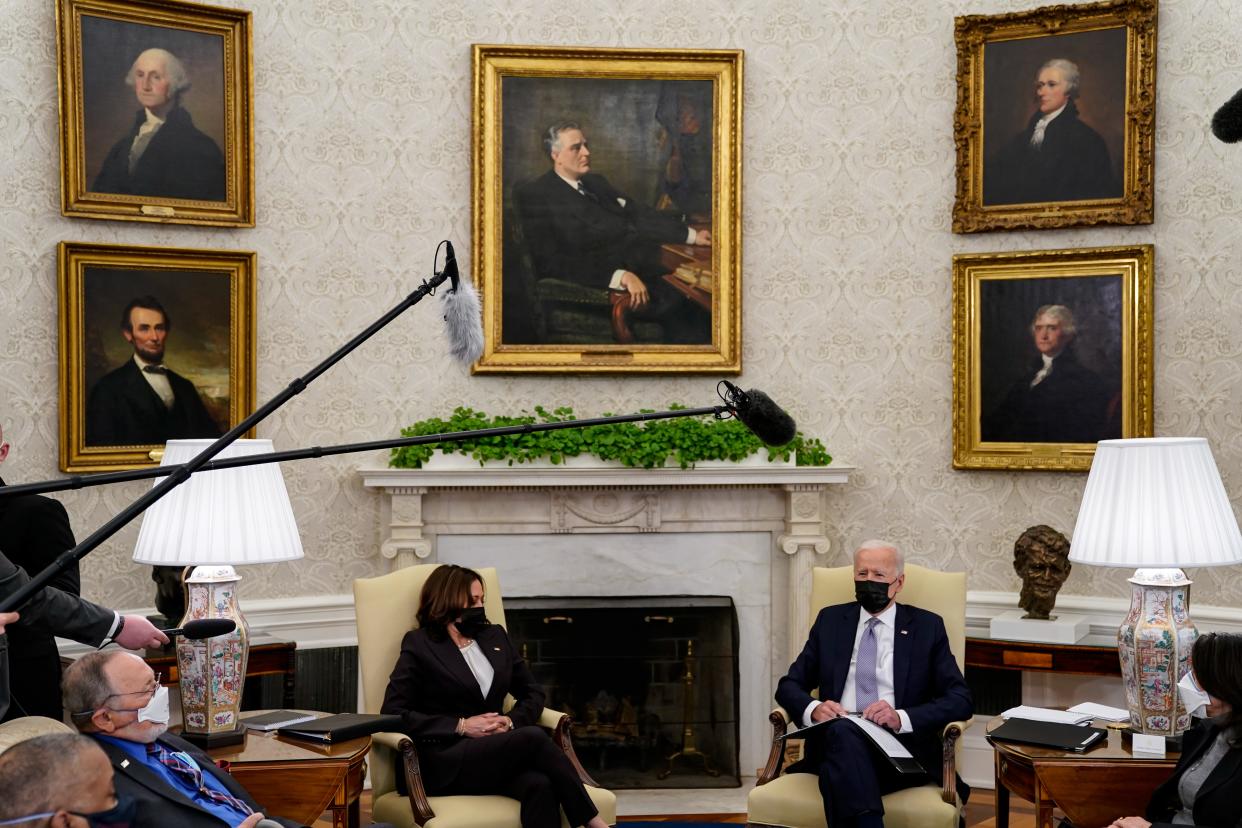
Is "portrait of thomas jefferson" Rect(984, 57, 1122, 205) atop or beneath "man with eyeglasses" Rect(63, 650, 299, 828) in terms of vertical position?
atop

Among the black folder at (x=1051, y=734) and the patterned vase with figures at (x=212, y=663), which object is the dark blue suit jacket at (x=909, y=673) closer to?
the black folder at (x=1051, y=734)

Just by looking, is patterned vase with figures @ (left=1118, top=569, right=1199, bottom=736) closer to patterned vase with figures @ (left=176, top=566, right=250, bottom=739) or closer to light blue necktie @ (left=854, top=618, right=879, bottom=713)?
light blue necktie @ (left=854, top=618, right=879, bottom=713)

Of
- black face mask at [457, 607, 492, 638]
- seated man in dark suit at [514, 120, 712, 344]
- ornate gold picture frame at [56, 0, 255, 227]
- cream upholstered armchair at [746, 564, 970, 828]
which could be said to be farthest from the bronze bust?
ornate gold picture frame at [56, 0, 255, 227]

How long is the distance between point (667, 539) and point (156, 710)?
3446mm

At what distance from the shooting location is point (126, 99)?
5.99 metres

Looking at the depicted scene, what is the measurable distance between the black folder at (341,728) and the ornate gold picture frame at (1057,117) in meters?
3.91

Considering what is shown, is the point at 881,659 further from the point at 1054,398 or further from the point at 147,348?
the point at 147,348

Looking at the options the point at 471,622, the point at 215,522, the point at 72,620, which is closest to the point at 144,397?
the point at 215,522

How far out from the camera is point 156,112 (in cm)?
606

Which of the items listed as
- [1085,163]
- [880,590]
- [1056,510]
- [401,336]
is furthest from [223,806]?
[1085,163]

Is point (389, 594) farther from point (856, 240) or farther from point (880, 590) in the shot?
point (856, 240)

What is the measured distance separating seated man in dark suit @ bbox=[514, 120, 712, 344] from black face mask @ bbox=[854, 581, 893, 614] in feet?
6.88

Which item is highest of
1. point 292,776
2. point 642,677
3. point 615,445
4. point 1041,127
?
point 1041,127

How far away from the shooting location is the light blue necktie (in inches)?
193
